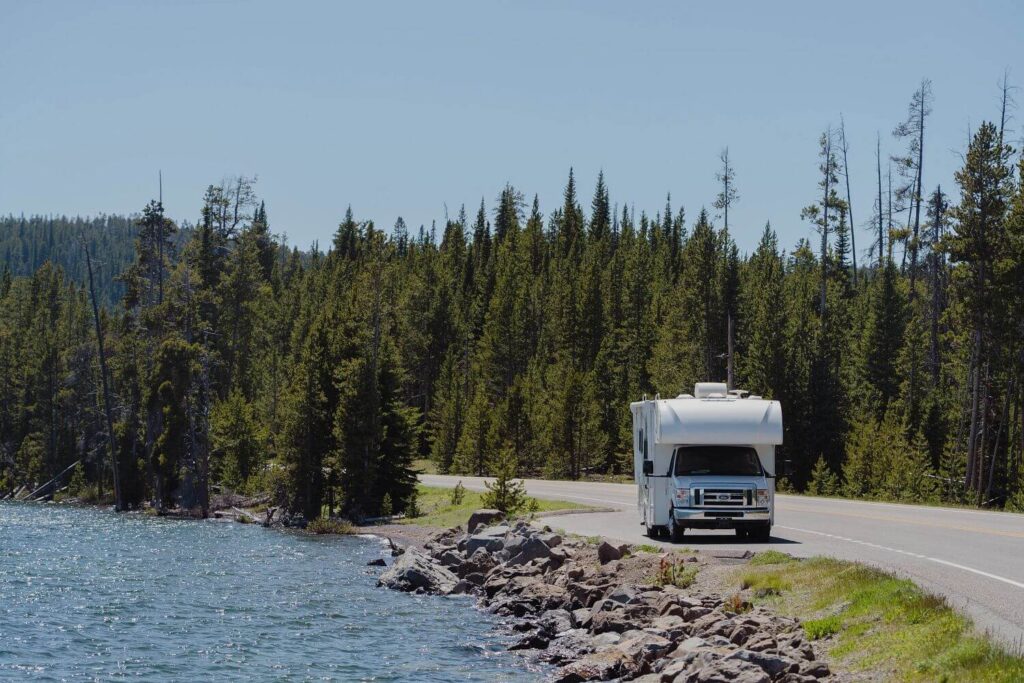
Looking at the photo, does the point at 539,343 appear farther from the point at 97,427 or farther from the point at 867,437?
the point at 867,437

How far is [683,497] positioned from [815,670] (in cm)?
1220

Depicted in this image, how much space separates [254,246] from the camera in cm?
10425

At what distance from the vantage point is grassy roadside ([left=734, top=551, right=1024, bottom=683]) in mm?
12547

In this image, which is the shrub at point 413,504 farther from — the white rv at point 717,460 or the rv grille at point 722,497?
the rv grille at point 722,497

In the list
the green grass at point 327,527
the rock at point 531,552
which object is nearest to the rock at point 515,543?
the rock at point 531,552

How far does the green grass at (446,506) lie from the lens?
44097 millimetres

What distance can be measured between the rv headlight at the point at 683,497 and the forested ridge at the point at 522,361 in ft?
54.4

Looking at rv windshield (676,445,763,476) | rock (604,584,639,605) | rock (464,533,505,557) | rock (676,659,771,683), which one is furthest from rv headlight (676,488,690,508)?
rock (676,659,771,683)

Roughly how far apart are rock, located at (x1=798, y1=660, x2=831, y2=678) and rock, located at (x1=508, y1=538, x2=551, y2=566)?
1593 centimetres

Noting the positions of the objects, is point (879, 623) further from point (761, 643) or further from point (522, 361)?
point (522, 361)

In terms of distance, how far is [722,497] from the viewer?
26734mm

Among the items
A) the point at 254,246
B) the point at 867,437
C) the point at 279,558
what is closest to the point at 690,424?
the point at 279,558

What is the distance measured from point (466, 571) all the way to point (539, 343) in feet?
218

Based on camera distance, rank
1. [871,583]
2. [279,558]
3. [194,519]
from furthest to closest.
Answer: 1. [194,519]
2. [279,558]
3. [871,583]
